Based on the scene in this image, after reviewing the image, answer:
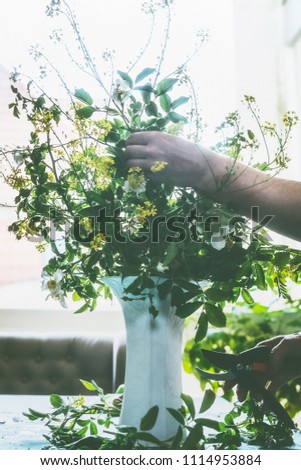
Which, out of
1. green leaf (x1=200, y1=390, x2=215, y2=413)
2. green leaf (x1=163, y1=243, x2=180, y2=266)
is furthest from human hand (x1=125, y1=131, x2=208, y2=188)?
green leaf (x1=200, y1=390, x2=215, y2=413)

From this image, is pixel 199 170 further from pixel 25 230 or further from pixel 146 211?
pixel 25 230

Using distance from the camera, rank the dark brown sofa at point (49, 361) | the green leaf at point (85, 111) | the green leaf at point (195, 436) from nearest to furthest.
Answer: the green leaf at point (195, 436), the green leaf at point (85, 111), the dark brown sofa at point (49, 361)

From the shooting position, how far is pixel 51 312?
295cm

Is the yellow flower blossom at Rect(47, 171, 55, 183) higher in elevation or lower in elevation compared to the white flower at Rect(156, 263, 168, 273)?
higher

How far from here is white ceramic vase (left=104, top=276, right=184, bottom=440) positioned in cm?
78

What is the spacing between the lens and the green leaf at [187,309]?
0.74 meters

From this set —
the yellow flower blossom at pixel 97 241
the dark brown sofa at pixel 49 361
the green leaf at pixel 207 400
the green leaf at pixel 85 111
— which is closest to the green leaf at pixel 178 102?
the green leaf at pixel 85 111

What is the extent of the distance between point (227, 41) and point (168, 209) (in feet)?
8.41

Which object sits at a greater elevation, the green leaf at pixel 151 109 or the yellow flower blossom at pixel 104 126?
the green leaf at pixel 151 109

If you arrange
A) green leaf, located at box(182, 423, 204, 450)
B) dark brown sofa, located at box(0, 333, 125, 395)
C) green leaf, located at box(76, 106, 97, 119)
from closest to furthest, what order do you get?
green leaf, located at box(182, 423, 204, 450)
green leaf, located at box(76, 106, 97, 119)
dark brown sofa, located at box(0, 333, 125, 395)

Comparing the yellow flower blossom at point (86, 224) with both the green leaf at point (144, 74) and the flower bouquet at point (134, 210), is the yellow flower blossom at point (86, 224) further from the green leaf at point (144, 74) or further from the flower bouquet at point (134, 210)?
the green leaf at point (144, 74)

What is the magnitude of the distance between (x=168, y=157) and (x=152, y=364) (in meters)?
0.29

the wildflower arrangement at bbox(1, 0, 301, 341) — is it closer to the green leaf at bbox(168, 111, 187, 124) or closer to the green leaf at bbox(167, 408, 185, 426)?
the green leaf at bbox(168, 111, 187, 124)
